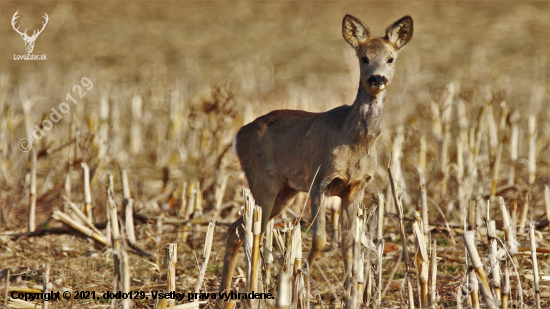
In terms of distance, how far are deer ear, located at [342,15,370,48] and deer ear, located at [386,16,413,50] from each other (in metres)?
0.21

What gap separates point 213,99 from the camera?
8469mm

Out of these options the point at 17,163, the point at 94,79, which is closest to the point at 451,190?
the point at 17,163

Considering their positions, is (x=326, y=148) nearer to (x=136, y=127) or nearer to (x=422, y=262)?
(x=422, y=262)

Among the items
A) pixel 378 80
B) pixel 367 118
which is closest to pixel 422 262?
pixel 367 118

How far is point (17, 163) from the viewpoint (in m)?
8.88

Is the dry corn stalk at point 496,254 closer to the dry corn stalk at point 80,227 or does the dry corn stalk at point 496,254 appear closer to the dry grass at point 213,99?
the dry grass at point 213,99

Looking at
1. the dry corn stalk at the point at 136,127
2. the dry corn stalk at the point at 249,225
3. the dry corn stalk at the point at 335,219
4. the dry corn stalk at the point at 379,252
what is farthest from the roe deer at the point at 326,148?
the dry corn stalk at the point at 136,127

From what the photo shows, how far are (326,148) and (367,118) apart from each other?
0.44 m

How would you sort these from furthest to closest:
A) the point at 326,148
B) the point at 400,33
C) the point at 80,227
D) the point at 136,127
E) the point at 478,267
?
1. the point at 136,127
2. the point at 80,227
3. the point at 400,33
4. the point at 326,148
5. the point at 478,267

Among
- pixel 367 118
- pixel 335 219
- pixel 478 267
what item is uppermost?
pixel 367 118

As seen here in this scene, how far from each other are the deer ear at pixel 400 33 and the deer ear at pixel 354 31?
21cm

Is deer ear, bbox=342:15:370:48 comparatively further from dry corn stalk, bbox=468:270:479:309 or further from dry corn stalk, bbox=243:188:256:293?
dry corn stalk, bbox=468:270:479:309

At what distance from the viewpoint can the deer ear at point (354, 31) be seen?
531 cm

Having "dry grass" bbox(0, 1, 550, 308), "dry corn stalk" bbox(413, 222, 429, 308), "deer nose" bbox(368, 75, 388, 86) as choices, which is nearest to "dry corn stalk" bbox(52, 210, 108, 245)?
"dry grass" bbox(0, 1, 550, 308)
